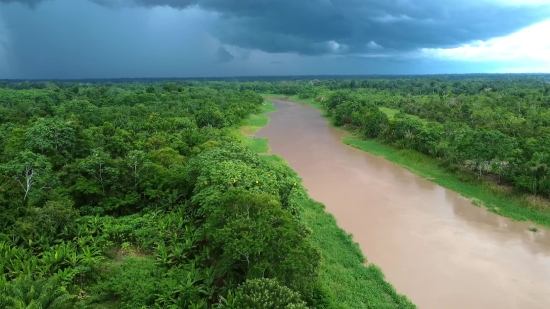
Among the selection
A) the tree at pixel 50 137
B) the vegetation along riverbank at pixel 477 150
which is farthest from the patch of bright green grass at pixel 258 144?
the tree at pixel 50 137

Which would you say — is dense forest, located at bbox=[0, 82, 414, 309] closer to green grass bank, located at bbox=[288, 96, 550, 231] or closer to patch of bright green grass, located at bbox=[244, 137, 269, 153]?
green grass bank, located at bbox=[288, 96, 550, 231]

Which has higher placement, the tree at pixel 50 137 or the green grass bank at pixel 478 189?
the tree at pixel 50 137

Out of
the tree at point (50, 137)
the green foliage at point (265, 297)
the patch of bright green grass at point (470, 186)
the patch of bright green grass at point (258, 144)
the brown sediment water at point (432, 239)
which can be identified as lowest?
the brown sediment water at point (432, 239)

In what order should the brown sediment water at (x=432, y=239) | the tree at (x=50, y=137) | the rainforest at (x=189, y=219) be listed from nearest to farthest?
the rainforest at (x=189, y=219) < the brown sediment water at (x=432, y=239) < the tree at (x=50, y=137)

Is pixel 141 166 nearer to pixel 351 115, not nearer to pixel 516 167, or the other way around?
pixel 516 167

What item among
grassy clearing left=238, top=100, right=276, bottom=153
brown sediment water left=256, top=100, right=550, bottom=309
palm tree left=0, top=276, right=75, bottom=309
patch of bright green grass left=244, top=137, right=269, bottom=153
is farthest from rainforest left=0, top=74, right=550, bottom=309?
grassy clearing left=238, top=100, right=276, bottom=153

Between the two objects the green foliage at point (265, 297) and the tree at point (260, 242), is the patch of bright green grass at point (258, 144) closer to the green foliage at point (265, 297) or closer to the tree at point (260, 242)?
the tree at point (260, 242)

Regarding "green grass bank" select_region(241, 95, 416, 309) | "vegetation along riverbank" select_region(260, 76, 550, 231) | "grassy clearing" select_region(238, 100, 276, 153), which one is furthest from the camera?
"grassy clearing" select_region(238, 100, 276, 153)
